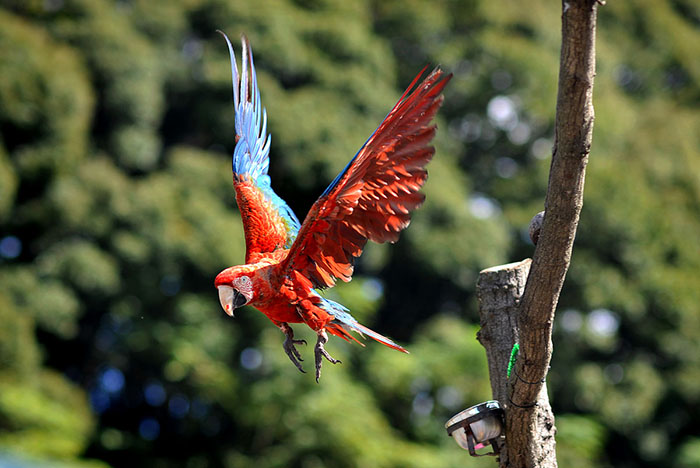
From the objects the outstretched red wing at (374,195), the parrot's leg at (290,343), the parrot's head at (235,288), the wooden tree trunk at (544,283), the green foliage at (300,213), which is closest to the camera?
the wooden tree trunk at (544,283)

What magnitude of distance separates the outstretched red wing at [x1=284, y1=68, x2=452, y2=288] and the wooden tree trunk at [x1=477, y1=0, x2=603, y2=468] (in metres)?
0.33

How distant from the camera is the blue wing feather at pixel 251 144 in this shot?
2742mm

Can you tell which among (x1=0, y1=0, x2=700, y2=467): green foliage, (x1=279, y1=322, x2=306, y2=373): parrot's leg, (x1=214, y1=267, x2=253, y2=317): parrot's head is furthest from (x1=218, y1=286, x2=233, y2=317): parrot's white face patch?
(x1=0, y1=0, x2=700, y2=467): green foliage

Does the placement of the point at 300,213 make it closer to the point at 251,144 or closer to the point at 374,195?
the point at 251,144

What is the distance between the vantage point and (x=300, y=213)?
745 cm

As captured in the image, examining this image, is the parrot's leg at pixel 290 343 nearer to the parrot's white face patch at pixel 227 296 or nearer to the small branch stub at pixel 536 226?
the parrot's white face patch at pixel 227 296

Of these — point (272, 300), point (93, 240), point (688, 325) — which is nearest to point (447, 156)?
point (688, 325)

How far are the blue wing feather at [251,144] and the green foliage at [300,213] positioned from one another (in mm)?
3775

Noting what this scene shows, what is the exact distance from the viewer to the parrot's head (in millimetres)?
2158

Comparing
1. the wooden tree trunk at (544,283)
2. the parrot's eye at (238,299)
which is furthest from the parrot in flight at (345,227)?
the wooden tree trunk at (544,283)

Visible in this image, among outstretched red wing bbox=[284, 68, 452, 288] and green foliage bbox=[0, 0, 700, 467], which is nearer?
outstretched red wing bbox=[284, 68, 452, 288]

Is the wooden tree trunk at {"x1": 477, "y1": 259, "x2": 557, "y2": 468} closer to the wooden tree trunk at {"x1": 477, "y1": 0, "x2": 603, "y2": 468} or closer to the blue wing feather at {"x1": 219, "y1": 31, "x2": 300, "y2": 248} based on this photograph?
the wooden tree trunk at {"x1": 477, "y1": 0, "x2": 603, "y2": 468}

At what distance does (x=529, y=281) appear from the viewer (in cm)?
205

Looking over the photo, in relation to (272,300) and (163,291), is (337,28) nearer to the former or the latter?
(163,291)
